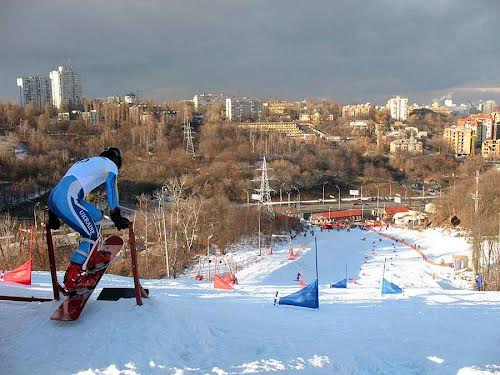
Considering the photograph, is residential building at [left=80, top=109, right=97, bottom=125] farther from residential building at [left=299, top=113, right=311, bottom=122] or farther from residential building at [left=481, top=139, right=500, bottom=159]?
residential building at [left=481, top=139, right=500, bottom=159]

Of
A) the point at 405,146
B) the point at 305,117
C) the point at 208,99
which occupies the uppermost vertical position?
the point at 208,99

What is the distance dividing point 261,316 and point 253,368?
151 cm

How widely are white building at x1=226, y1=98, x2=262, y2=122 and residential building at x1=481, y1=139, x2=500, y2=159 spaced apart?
51.0 metres

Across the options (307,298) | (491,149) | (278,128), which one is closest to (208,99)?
(278,128)

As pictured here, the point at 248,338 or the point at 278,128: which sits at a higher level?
the point at 278,128

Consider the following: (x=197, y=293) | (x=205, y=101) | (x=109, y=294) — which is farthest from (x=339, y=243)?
(x=205, y=101)

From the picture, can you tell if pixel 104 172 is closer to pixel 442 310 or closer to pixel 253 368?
pixel 253 368

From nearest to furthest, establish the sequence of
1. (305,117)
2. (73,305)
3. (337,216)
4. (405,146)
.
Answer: (73,305) → (337,216) → (405,146) → (305,117)

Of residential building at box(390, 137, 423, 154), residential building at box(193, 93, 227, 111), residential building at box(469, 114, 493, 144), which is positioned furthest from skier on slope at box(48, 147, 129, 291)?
residential building at box(193, 93, 227, 111)

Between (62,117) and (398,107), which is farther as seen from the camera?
(398,107)

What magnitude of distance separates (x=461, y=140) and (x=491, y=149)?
25.5 feet

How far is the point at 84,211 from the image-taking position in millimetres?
5094

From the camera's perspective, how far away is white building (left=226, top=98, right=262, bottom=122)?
380ft

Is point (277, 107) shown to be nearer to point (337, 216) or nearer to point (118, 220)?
point (337, 216)
